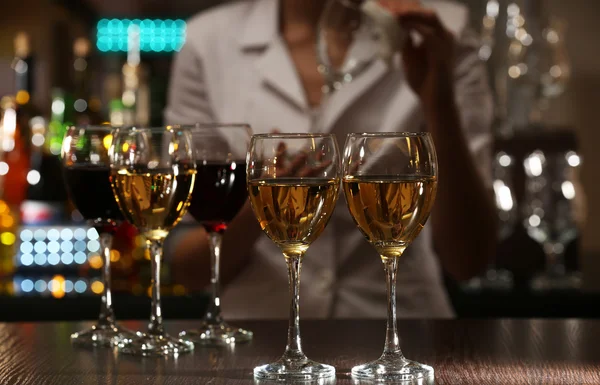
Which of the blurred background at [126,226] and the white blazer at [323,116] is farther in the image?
the blurred background at [126,226]

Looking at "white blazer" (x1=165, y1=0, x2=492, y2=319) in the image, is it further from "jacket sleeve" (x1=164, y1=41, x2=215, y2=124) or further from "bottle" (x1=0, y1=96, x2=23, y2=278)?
"bottle" (x1=0, y1=96, x2=23, y2=278)

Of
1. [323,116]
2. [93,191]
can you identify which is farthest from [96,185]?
[323,116]

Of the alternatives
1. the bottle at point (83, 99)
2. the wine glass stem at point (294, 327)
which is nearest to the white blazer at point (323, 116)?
the bottle at point (83, 99)

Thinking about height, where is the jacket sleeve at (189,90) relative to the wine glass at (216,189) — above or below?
above

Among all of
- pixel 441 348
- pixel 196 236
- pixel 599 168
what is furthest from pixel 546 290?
pixel 599 168

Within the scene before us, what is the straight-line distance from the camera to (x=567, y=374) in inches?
29.8

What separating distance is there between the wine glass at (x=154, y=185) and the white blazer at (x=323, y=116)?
81cm

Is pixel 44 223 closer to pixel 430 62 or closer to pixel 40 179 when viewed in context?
pixel 40 179

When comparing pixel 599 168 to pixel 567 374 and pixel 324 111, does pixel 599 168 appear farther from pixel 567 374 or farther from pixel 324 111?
pixel 567 374

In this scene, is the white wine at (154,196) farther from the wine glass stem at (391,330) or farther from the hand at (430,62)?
the hand at (430,62)

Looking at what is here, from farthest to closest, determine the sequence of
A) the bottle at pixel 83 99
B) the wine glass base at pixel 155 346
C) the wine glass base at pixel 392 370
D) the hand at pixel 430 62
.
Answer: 1. the bottle at pixel 83 99
2. the hand at pixel 430 62
3. the wine glass base at pixel 155 346
4. the wine glass base at pixel 392 370

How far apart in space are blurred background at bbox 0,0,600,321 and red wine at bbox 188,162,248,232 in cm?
101

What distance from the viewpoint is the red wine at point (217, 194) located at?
3.15 ft

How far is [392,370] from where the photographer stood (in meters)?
0.75
